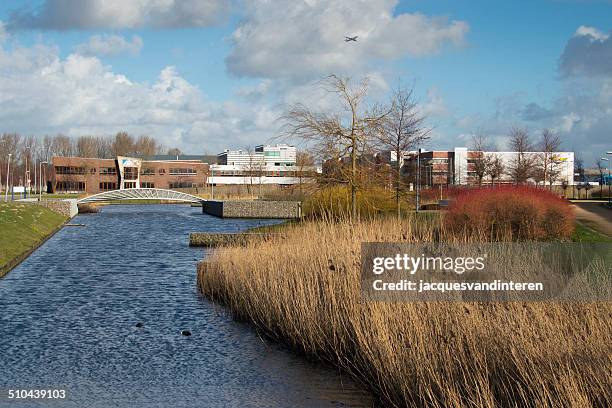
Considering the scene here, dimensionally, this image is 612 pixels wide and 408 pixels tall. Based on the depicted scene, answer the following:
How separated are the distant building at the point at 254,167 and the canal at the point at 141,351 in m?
80.0

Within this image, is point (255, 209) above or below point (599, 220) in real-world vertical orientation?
below

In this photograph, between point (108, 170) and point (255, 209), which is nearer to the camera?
point (255, 209)

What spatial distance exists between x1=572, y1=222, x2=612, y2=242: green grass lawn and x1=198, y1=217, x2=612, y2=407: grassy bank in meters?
10.6

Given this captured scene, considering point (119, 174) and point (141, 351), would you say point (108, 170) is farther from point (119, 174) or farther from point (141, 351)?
point (141, 351)

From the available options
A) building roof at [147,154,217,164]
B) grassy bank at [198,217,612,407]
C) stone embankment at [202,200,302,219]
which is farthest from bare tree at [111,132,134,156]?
grassy bank at [198,217,612,407]

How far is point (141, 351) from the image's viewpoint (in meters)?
11.3

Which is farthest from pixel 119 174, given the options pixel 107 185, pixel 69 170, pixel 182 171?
pixel 182 171

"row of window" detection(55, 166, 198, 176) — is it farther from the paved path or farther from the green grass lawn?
the green grass lawn

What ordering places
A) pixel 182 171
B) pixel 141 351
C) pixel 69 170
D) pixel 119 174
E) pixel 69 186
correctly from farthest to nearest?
pixel 182 171
pixel 119 174
pixel 69 186
pixel 69 170
pixel 141 351

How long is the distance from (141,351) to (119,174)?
325ft

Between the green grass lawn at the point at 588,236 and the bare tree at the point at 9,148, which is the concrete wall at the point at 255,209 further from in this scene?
the bare tree at the point at 9,148

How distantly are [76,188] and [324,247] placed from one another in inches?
3837

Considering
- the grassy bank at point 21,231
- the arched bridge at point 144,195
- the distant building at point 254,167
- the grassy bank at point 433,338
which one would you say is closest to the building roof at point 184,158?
the distant building at point 254,167

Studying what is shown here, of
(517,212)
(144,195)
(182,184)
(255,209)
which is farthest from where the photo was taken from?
(182,184)
